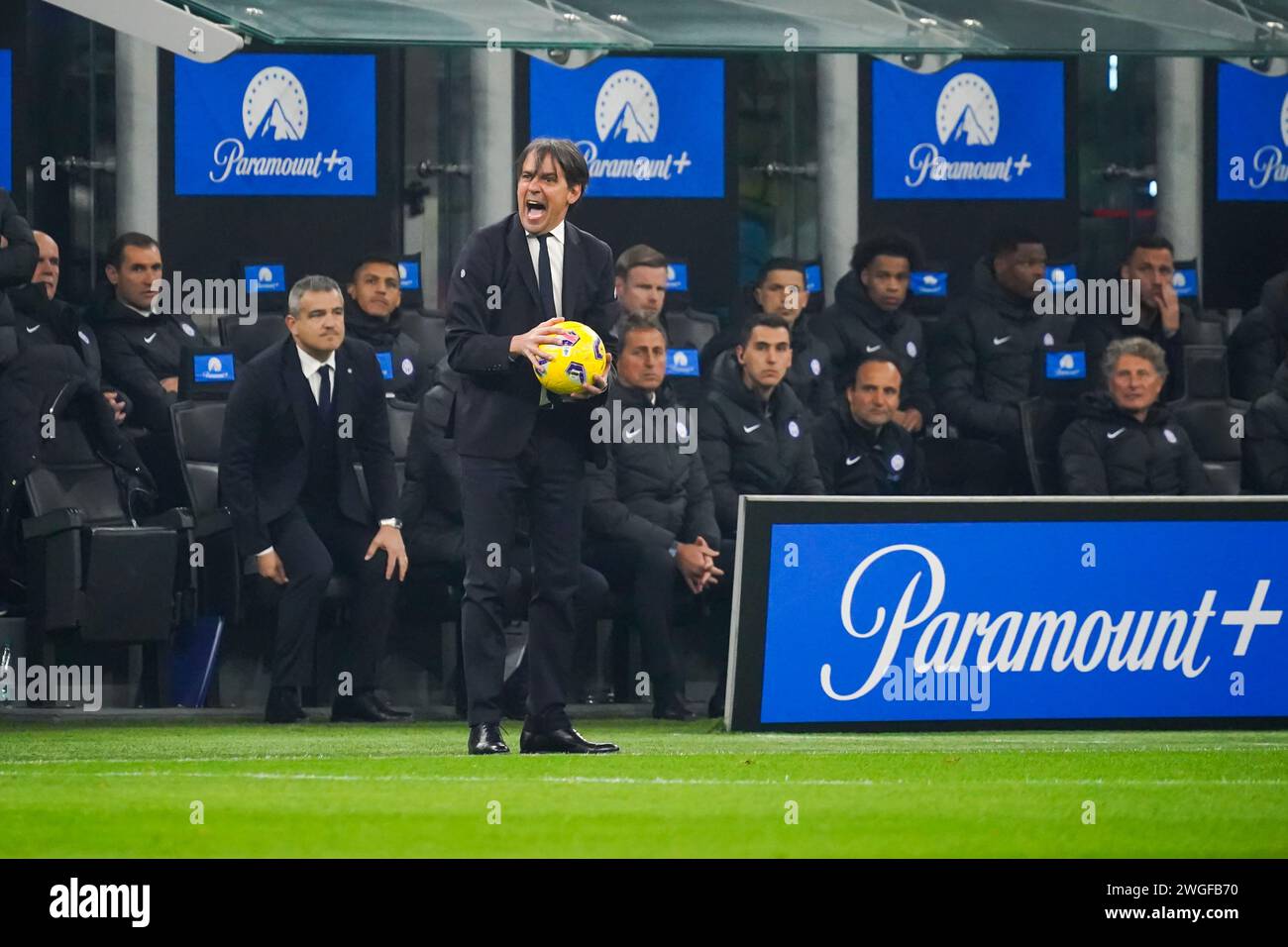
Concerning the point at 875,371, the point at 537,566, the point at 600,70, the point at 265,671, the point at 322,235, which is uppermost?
the point at 600,70

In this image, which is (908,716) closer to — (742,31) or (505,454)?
(505,454)

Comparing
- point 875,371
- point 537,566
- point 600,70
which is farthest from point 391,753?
point 600,70

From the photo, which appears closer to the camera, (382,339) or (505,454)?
(505,454)

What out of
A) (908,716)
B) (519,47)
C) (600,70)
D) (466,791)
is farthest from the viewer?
(600,70)

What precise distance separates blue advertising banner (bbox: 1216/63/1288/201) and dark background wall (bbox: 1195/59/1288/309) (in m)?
0.05

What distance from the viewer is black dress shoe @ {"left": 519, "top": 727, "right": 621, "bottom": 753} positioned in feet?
23.1

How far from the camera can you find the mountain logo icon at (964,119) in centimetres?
1308

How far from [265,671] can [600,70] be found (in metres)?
4.53

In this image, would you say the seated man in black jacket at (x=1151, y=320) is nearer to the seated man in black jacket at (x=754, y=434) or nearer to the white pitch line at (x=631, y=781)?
the seated man in black jacket at (x=754, y=434)

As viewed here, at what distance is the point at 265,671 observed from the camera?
1008cm

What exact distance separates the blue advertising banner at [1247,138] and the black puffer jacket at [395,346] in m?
5.44

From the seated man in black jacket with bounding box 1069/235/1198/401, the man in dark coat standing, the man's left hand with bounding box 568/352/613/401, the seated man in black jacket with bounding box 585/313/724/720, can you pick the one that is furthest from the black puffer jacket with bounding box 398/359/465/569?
the seated man in black jacket with bounding box 1069/235/1198/401

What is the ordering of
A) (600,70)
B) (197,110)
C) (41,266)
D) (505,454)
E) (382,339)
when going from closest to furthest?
(505,454) < (41,266) < (382,339) < (197,110) < (600,70)

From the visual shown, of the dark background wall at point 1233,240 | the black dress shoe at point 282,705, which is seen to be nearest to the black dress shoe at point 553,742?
the black dress shoe at point 282,705
